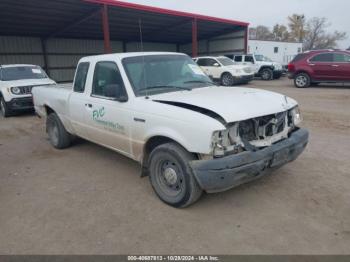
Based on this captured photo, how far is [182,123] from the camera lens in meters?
3.16

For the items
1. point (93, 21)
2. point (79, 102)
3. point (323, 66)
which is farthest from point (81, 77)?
point (93, 21)

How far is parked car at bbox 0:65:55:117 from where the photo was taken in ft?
32.0

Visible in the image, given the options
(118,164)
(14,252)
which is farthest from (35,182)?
(14,252)

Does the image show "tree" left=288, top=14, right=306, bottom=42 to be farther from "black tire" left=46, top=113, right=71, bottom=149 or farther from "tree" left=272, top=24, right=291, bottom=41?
"black tire" left=46, top=113, right=71, bottom=149

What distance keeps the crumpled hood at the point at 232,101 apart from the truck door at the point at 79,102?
166 cm

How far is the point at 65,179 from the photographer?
4.56 meters

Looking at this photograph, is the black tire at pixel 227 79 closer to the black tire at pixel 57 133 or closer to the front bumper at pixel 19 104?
the front bumper at pixel 19 104

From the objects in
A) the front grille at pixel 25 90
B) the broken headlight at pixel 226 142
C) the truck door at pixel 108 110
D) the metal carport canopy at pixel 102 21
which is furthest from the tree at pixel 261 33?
the broken headlight at pixel 226 142

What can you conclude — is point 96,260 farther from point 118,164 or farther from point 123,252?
point 118,164

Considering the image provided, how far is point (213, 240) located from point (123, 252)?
0.88 m

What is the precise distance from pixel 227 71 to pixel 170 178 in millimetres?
14586

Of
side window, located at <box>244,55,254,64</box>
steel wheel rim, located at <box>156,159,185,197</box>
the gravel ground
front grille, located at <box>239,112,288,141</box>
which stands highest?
side window, located at <box>244,55,254,64</box>

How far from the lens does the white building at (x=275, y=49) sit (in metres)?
33.5

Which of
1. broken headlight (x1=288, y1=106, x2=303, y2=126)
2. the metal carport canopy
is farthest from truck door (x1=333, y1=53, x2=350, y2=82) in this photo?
broken headlight (x1=288, y1=106, x2=303, y2=126)
